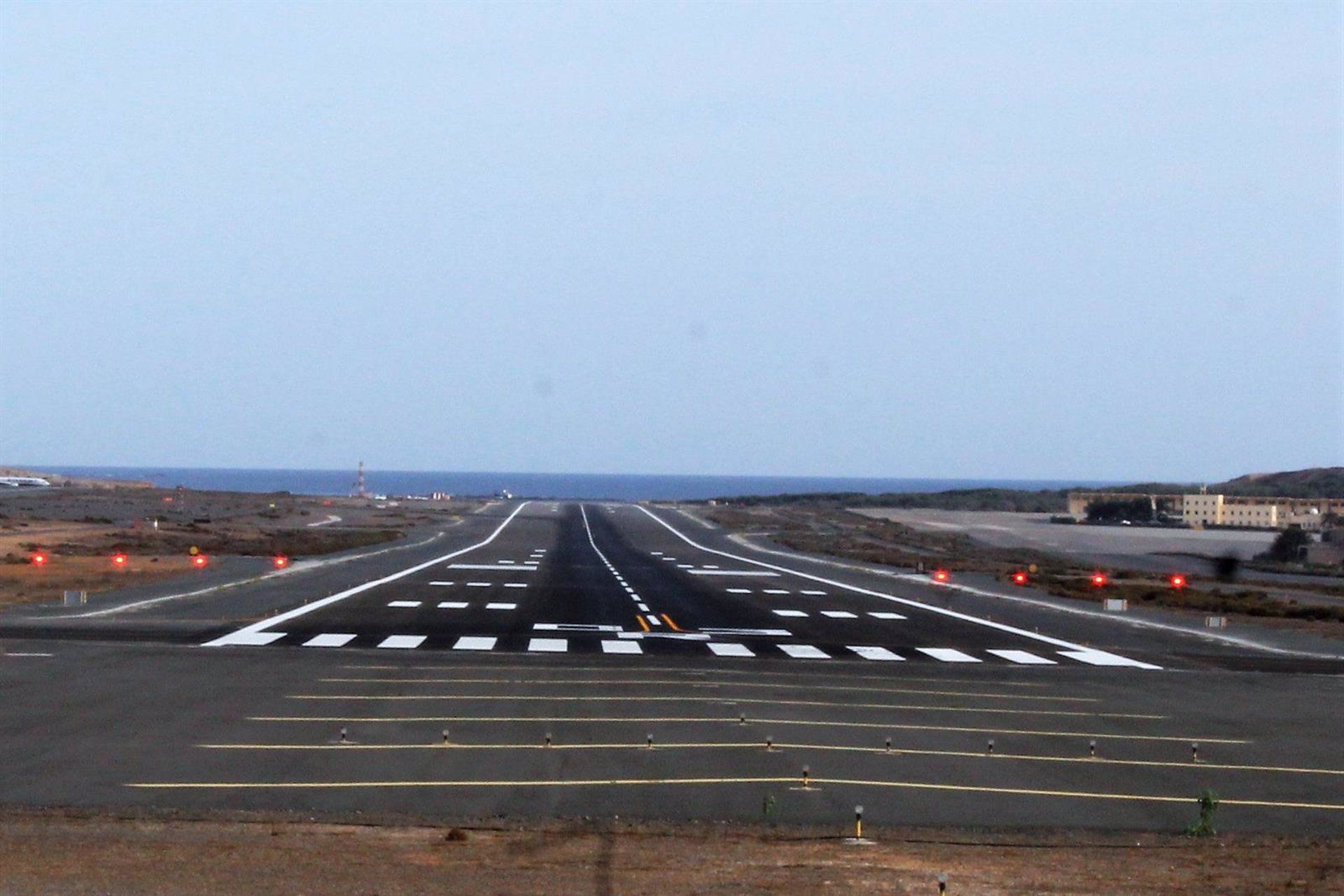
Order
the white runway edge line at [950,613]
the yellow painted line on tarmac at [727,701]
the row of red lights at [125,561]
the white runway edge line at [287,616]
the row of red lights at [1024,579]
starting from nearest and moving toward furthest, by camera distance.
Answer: the yellow painted line on tarmac at [727,701] → the white runway edge line at [287,616] → the white runway edge line at [950,613] → the row of red lights at [125,561] → the row of red lights at [1024,579]

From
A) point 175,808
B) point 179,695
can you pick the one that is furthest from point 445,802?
point 179,695

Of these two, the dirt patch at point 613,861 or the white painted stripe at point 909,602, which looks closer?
the dirt patch at point 613,861

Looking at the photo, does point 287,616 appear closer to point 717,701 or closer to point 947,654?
point 947,654

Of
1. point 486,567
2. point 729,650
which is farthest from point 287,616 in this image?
point 486,567

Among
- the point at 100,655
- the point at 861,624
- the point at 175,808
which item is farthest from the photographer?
the point at 861,624

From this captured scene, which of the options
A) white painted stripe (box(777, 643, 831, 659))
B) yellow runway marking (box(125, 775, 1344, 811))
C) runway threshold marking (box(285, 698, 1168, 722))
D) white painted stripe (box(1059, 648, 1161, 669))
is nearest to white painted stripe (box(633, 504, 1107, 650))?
white painted stripe (box(1059, 648, 1161, 669))

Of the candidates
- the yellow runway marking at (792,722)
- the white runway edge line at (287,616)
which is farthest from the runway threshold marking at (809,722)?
the white runway edge line at (287,616)

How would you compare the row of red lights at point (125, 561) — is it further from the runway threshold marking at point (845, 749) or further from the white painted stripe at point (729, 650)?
the runway threshold marking at point (845, 749)

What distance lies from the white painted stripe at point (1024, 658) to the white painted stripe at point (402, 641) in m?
11.9

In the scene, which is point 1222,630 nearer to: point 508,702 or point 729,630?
point 729,630

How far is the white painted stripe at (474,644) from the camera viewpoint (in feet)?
89.2

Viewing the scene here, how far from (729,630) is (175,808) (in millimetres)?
20405

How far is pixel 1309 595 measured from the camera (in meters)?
57.3

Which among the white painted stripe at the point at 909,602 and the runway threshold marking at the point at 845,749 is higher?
the runway threshold marking at the point at 845,749
